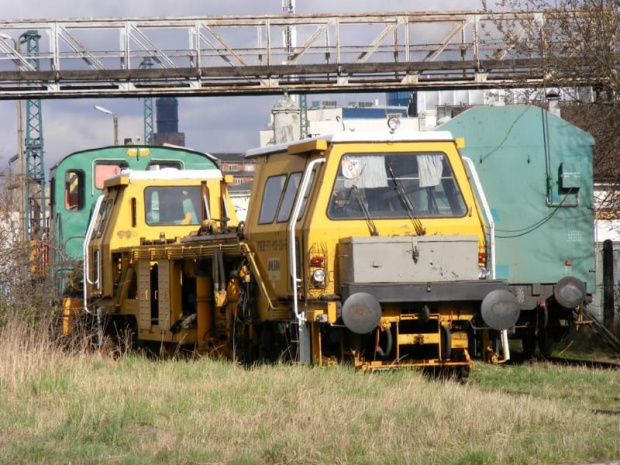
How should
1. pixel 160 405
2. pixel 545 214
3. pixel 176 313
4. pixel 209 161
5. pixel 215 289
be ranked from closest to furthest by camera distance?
pixel 160 405 → pixel 215 289 → pixel 176 313 → pixel 545 214 → pixel 209 161

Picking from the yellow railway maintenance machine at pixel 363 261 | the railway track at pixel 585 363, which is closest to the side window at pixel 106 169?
the yellow railway maintenance machine at pixel 363 261

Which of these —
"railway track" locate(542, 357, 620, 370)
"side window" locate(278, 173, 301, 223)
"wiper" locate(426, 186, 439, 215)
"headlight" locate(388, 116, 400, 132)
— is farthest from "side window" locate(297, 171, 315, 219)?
"railway track" locate(542, 357, 620, 370)

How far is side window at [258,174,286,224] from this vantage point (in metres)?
13.2

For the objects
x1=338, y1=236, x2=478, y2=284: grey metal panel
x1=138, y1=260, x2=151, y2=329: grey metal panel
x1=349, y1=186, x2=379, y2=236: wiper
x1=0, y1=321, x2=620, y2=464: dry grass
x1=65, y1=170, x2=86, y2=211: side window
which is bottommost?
x1=0, y1=321, x2=620, y2=464: dry grass

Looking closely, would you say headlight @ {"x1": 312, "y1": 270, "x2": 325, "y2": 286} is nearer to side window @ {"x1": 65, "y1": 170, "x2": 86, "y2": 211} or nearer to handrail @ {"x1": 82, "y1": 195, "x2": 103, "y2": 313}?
A: handrail @ {"x1": 82, "y1": 195, "x2": 103, "y2": 313}

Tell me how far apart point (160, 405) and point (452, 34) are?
79.6 feet

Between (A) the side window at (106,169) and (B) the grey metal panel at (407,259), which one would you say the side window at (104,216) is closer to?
(A) the side window at (106,169)

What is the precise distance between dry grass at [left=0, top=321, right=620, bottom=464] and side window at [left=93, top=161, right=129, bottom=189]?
28.9 ft

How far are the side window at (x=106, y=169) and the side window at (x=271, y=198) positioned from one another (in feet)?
25.4

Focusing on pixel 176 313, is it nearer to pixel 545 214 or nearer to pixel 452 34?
pixel 545 214

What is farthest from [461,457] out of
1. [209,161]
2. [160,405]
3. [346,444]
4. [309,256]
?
[209,161]

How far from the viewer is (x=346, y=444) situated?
8.18 meters

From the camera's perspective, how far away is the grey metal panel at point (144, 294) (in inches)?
627

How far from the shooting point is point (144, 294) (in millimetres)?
16078
